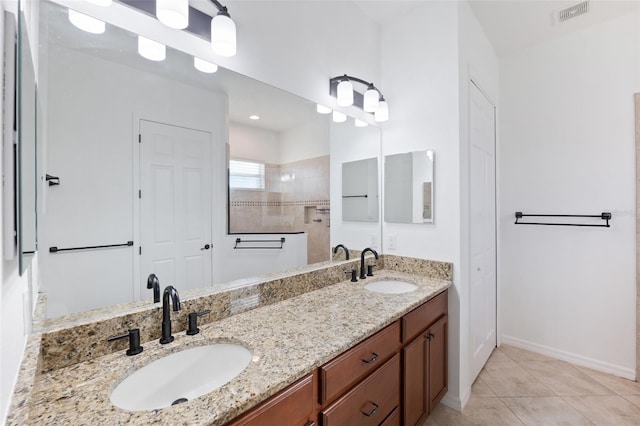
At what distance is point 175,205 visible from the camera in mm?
1229

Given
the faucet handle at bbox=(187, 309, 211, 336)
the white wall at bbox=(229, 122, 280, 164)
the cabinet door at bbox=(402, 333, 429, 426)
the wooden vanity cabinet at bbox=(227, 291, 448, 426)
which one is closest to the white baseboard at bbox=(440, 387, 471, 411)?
the wooden vanity cabinet at bbox=(227, 291, 448, 426)

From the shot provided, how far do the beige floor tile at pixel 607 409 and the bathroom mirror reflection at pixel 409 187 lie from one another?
1.57 meters

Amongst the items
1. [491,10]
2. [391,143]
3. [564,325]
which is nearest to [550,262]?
[564,325]

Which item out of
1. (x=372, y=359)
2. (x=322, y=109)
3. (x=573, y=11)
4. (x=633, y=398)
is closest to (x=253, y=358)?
(x=372, y=359)

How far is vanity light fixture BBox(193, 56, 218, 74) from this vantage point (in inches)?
51.4

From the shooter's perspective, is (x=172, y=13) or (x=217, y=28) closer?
(x=172, y=13)

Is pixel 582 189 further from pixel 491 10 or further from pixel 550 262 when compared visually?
pixel 491 10

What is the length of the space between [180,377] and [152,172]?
750 millimetres

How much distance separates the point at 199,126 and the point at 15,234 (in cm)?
83

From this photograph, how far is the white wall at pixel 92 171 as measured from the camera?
958mm

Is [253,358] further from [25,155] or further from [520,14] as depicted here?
[520,14]

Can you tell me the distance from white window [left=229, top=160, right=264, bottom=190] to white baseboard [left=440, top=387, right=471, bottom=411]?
6.12ft

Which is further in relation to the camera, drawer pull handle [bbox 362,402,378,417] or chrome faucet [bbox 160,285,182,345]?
drawer pull handle [bbox 362,402,378,417]

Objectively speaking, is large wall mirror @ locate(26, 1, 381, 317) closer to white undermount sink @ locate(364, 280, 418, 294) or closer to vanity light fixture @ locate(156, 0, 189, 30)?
vanity light fixture @ locate(156, 0, 189, 30)
